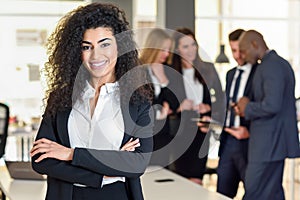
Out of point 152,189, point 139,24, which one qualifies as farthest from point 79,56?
point 139,24

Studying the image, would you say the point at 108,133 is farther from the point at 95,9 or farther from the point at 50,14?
the point at 50,14

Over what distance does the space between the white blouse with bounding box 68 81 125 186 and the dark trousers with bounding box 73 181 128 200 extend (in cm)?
3

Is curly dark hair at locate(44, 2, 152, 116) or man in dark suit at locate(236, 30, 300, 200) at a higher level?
curly dark hair at locate(44, 2, 152, 116)

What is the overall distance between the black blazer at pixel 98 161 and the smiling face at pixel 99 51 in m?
0.17

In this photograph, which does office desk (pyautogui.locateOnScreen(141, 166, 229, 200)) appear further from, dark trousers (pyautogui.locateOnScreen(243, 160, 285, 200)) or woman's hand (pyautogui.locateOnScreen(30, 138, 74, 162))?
woman's hand (pyautogui.locateOnScreen(30, 138, 74, 162))

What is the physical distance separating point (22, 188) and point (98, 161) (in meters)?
1.20

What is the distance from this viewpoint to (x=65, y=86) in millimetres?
A: 1920

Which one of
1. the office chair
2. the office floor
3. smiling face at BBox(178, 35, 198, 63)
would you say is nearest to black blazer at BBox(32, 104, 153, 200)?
smiling face at BBox(178, 35, 198, 63)

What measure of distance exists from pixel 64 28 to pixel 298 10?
27.7 ft

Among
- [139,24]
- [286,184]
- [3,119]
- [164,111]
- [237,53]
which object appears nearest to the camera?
[237,53]

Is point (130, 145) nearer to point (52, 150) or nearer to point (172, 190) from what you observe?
point (52, 150)

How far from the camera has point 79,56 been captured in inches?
72.8

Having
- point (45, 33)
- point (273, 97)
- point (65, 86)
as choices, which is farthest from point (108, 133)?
point (45, 33)

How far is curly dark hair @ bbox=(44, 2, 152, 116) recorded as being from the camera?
1831 mm
